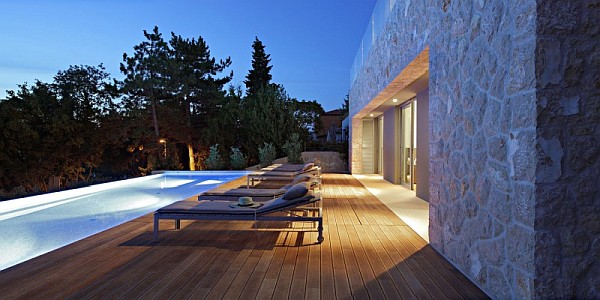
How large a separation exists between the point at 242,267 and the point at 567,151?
99.7 inches

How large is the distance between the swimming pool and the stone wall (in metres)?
4.15

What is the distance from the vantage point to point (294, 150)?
51.5 ft

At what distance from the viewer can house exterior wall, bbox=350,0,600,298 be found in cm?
210

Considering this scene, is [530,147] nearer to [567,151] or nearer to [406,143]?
[567,151]

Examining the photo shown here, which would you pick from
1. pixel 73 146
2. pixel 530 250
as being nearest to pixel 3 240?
pixel 530 250

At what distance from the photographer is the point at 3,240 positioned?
4340 millimetres

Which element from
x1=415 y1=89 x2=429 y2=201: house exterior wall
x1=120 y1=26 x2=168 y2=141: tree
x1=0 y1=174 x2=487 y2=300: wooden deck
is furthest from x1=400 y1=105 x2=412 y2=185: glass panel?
x1=120 y1=26 x2=168 y2=141: tree

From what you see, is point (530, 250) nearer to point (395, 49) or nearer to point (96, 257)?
point (96, 257)

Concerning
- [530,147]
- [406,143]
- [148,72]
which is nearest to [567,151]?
[530,147]

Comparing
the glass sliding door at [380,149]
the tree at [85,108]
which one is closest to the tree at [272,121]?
the glass sliding door at [380,149]

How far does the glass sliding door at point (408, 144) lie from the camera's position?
9.11 meters

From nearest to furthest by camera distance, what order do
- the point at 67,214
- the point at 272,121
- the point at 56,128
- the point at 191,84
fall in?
the point at 67,214
the point at 272,121
the point at 56,128
the point at 191,84

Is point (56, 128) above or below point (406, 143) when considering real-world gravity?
above

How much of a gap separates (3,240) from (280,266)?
3352 millimetres
